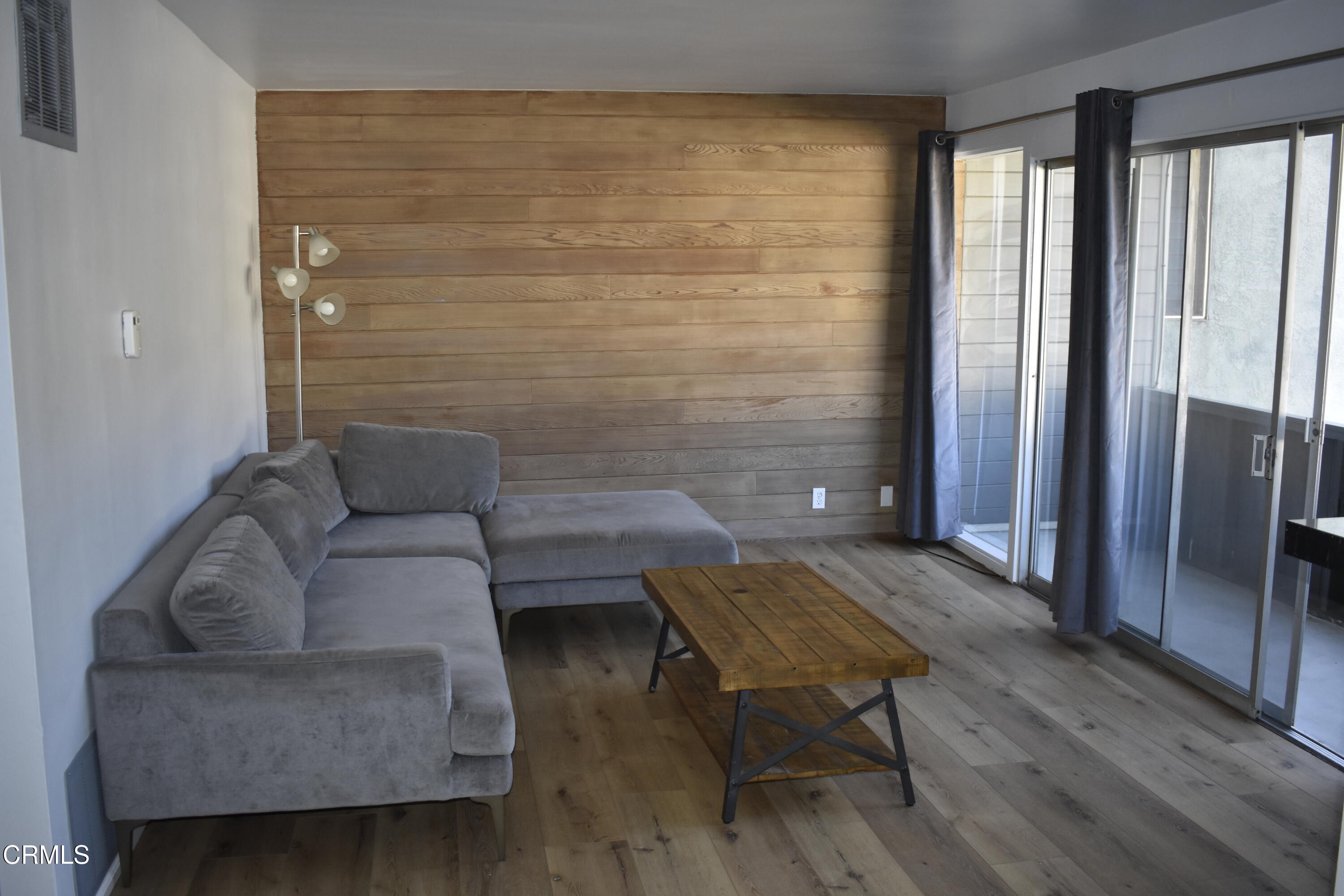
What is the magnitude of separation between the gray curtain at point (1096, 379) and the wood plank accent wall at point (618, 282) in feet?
5.47

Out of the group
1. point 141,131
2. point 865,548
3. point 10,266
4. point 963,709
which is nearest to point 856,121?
point 865,548

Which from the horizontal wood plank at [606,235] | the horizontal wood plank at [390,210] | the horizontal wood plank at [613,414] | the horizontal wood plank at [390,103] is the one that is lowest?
the horizontal wood plank at [613,414]

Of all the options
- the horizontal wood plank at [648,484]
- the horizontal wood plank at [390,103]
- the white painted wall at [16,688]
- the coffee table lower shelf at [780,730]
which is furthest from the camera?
the horizontal wood plank at [648,484]

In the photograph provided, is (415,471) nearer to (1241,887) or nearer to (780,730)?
(780,730)

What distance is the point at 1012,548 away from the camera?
5.29m

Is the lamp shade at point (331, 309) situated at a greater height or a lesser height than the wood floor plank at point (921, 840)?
greater

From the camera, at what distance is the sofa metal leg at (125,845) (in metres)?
2.69

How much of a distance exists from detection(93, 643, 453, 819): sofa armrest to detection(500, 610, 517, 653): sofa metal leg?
1.56 metres

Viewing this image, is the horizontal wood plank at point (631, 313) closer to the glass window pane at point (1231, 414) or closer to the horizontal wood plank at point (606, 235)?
the horizontal wood plank at point (606, 235)

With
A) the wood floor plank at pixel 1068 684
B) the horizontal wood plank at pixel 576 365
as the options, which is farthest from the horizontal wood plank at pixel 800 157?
the wood floor plank at pixel 1068 684

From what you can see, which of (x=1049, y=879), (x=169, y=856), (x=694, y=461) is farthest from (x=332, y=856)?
(x=694, y=461)

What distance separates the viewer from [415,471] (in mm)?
4840

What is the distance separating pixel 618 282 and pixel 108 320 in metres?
3.13

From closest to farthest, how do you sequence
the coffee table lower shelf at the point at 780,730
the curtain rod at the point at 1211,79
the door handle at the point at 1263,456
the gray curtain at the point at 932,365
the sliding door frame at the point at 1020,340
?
1. the coffee table lower shelf at the point at 780,730
2. the curtain rod at the point at 1211,79
3. the door handle at the point at 1263,456
4. the sliding door frame at the point at 1020,340
5. the gray curtain at the point at 932,365
